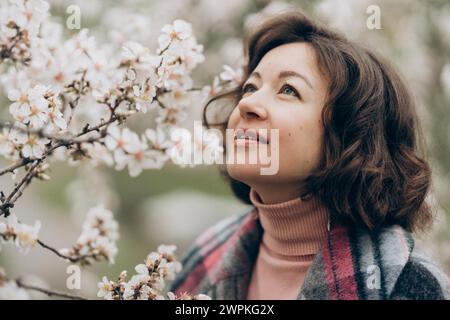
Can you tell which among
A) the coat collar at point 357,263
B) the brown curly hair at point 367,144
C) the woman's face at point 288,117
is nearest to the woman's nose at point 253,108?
the woman's face at point 288,117

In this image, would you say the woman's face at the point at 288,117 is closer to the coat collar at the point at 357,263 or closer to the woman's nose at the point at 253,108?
the woman's nose at the point at 253,108

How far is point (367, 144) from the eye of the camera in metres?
1.25

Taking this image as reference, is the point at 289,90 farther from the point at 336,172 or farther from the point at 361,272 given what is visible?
the point at 361,272

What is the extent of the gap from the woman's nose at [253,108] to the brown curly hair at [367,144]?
137mm

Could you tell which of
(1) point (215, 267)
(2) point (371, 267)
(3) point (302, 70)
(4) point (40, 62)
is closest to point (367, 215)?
(2) point (371, 267)

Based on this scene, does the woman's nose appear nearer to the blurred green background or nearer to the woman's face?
the woman's face

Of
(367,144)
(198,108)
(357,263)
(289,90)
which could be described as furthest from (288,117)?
(198,108)

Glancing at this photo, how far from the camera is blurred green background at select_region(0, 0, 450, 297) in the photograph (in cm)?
180

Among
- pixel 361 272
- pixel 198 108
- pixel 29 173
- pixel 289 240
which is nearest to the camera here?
pixel 29 173

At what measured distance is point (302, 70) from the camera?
1.22 meters

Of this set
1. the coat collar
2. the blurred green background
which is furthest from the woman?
the blurred green background

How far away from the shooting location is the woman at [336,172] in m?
1.17

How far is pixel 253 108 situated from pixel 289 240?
324mm

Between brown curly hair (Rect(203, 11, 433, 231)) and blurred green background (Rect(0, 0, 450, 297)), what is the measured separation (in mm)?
204
